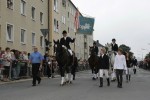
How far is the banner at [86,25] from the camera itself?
137 ft

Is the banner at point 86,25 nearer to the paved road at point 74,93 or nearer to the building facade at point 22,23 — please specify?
the building facade at point 22,23

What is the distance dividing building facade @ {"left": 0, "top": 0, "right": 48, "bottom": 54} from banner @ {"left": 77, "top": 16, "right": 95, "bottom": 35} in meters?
5.13

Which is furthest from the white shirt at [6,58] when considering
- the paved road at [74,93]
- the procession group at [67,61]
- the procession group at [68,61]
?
the paved road at [74,93]

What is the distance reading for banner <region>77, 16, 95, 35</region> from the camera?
137ft

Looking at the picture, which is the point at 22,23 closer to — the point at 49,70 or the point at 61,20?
the point at 49,70

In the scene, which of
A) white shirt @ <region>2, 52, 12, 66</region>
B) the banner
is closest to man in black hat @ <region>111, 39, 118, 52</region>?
white shirt @ <region>2, 52, 12, 66</region>

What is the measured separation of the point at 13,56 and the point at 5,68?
1466mm

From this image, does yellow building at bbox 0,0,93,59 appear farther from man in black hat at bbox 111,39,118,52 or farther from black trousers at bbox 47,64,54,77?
man in black hat at bbox 111,39,118,52

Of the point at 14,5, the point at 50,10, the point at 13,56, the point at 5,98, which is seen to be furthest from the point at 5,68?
the point at 50,10

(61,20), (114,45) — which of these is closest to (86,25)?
(114,45)

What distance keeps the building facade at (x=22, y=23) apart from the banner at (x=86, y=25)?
5132mm

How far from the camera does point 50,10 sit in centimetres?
5547

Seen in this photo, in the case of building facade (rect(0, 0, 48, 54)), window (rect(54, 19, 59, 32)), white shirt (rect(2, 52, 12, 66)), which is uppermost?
window (rect(54, 19, 59, 32))

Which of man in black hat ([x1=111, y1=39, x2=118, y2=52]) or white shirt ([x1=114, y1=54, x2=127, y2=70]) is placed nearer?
white shirt ([x1=114, y1=54, x2=127, y2=70])
